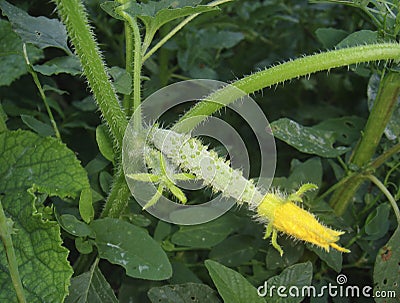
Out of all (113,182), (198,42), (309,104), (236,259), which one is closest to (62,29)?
(113,182)

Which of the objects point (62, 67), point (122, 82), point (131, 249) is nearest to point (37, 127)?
Answer: point (62, 67)

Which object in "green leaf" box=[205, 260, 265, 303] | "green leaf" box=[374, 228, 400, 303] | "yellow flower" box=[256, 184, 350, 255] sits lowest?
"green leaf" box=[374, 228, 400, 303]

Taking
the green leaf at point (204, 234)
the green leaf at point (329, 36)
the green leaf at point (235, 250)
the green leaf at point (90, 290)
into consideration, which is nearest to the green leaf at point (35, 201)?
the green leaf at point (90, 290)

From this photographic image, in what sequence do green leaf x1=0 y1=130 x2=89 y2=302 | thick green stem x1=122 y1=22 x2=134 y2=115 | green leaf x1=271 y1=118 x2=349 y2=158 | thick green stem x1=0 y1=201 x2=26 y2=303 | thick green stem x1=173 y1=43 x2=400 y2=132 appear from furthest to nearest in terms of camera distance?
1. green leaf x1=271 y1=118 x2=349 y2=158
2. thick green stem x1=122 y1=22 x2=134 y2=115
3. thick green stem x1=173 y1=43 x2=400 y2=132
4. green leaf x1=0 y1=130 x2=89 y2=302
5. thick green stem x1=0 y1=201 x2=26 y2=303

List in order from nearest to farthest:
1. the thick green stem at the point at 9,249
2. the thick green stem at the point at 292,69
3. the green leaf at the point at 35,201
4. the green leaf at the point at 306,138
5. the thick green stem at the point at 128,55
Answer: the thick green stem at the point at 9,249
the green leaf at the point at 35,201
the thick green stem at the point at 292,69
the thick green stem at the point at 128,55
the green leaf at the point at 306,138

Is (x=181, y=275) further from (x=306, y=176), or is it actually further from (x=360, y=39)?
(x=360, y=39)

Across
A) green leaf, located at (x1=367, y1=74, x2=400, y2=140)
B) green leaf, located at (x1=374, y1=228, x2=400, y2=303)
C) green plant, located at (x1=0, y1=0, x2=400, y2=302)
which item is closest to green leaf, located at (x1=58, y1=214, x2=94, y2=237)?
green plant, located at (x1=0, y1=0, x2=400, y2=302)

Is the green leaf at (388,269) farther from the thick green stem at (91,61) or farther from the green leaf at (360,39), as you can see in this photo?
the thick green stem at (91,61)

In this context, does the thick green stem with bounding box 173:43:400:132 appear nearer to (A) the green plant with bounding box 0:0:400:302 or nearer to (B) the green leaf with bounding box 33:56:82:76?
(A) the green plant with bounding box 0:0:400:302
